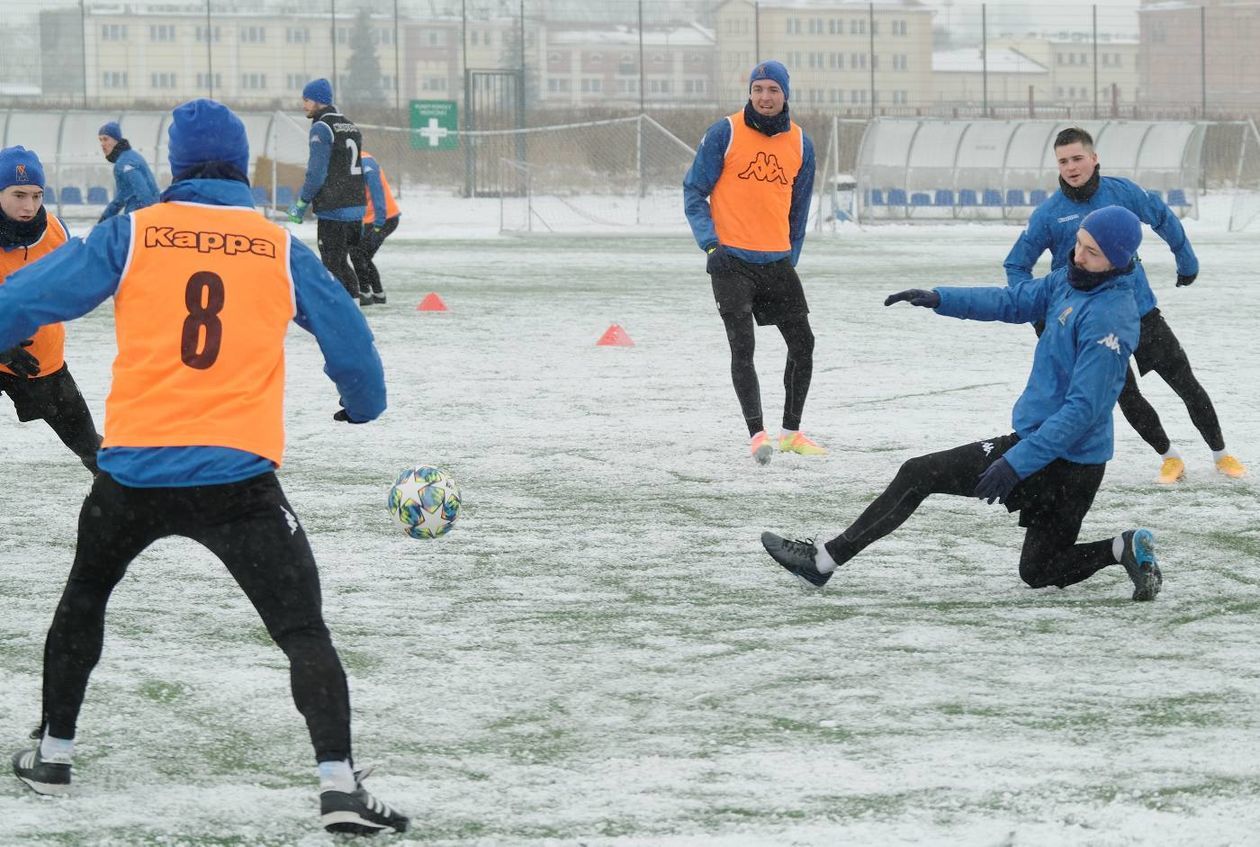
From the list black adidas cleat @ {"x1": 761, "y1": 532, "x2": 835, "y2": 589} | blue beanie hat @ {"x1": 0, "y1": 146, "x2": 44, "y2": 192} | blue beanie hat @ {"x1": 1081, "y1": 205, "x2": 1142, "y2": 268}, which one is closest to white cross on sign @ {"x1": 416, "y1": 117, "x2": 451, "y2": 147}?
blue beanie hat @ {"x1": 0, "y1": 146, "x2": 44, "y2": 192}

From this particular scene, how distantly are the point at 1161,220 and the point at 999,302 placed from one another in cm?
209

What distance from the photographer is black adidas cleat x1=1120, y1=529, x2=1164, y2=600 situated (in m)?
5.59

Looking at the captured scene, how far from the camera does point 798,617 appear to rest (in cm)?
557

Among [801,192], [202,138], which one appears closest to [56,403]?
[202,138]

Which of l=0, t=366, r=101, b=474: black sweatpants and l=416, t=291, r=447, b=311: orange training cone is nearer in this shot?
l=0, t=366, r=101, b=474: black sweatpants

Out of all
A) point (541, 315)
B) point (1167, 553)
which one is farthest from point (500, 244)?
point (1167, 553)

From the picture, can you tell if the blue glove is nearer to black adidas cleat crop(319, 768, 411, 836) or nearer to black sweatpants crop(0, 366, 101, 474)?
black adidas cleat crop(319, 768, 411, 836)

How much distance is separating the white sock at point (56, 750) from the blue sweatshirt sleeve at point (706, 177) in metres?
5.24

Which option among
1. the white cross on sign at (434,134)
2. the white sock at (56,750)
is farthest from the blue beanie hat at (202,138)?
the white cross on sign at (434,134)

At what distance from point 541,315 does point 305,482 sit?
25.1ft

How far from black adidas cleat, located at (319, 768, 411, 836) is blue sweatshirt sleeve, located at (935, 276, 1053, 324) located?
2988mm

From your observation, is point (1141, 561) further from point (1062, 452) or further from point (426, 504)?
point (426, 504)

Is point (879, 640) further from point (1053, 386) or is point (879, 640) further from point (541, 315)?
point (541, 315)

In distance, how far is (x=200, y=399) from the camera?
3.77 meters
